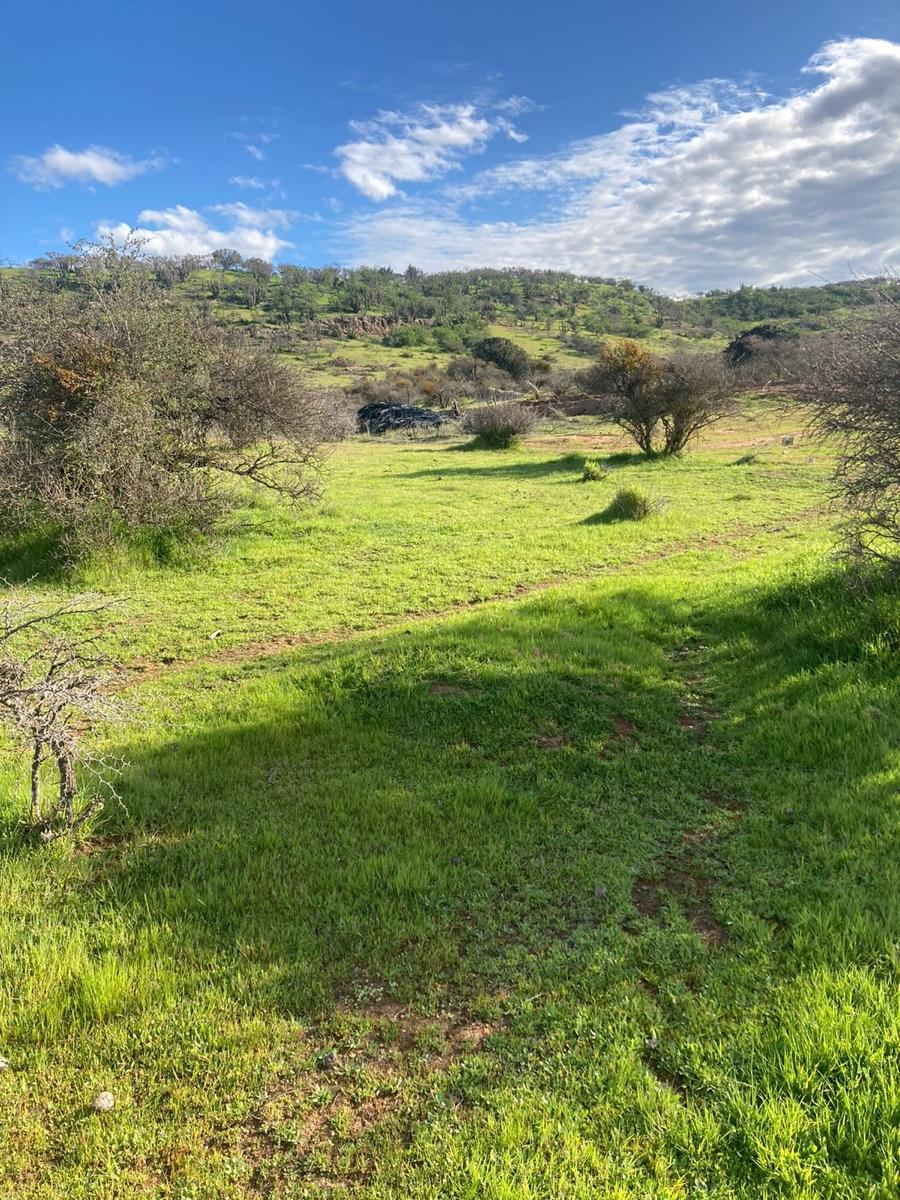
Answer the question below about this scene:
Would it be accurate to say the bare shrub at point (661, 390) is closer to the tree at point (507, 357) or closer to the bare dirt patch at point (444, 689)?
the bare dirt patch at point (444, 689)

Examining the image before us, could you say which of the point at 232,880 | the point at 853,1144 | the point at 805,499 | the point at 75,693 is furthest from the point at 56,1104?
the point at 805,499

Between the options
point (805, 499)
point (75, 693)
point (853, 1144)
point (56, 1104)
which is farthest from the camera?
point (805, 499)

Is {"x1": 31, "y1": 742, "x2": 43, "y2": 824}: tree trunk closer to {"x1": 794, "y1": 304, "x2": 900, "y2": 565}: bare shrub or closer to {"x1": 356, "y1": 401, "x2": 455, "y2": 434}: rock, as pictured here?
{"x1": 794, "y1": 304, "x2": 900, "y2": 565}: bare shrub

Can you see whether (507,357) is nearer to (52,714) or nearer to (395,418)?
(395,418)

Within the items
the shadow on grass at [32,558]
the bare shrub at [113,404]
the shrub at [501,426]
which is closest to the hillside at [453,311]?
the shrub at [501,426]

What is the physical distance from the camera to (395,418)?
50.5m

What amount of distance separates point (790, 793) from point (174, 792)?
14.6 feet

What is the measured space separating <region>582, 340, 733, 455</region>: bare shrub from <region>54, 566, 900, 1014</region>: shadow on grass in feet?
70.6

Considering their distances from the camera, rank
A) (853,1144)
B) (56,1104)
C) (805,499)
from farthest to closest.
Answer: (805,499)
(56,1104)
(853,1144)

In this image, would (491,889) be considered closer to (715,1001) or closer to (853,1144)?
(715,1001)

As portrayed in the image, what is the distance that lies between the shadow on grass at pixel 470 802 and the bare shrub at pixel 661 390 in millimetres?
21509

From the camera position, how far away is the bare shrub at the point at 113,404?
11.9m

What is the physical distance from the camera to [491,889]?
12.7ft

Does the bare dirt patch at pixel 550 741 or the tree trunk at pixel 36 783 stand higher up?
the tree trunk at pixel 36 783
